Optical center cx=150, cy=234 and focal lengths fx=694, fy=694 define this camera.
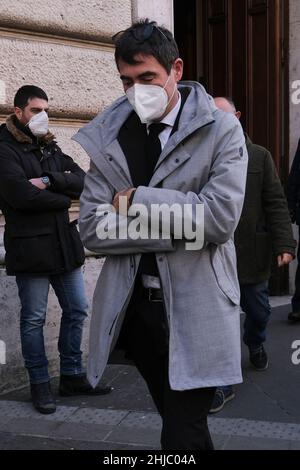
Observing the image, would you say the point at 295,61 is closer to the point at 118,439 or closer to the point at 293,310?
the point at 293,310

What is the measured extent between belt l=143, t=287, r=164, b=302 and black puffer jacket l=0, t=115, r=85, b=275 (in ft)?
5.37

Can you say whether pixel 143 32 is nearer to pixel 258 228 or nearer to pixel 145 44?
pixel 145 44

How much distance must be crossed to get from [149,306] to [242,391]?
2.09m

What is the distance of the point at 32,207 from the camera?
399 cm

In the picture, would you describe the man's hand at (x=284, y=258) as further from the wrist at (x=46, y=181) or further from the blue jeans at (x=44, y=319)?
the wrist at (x=46, y=181)

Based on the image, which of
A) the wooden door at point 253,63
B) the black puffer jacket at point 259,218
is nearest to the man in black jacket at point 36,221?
the black puffer jacket at point 259,218

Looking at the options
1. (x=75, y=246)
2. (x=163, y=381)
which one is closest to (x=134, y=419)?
(x=75, y=246)

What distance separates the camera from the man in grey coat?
2.36 meters

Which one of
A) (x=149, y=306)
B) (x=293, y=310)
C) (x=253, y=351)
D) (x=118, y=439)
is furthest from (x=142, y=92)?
(x=293, y=310)

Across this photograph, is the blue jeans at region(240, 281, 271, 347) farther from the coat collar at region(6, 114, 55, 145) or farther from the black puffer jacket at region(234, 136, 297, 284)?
the coat collar at region(6, 114, 55, 145)

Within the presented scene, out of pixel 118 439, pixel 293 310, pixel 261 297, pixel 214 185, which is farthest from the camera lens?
pixel 293 310

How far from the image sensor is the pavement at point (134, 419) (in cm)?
360

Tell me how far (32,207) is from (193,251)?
180 centimetres

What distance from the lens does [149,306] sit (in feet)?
8.22
